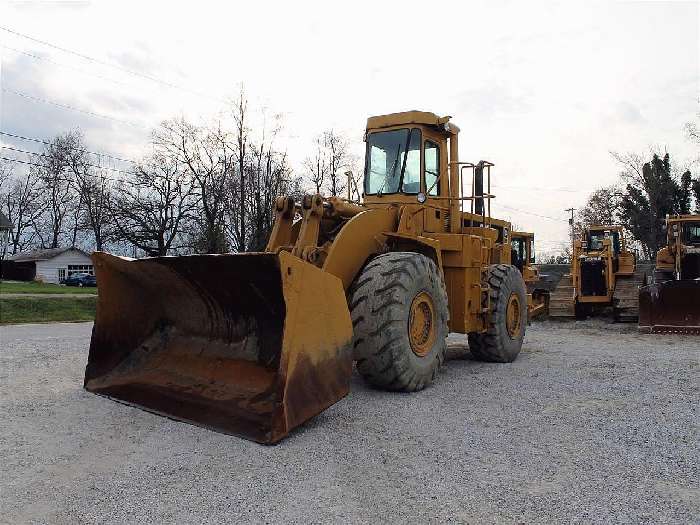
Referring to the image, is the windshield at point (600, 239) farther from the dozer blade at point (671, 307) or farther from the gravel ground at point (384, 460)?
the gravel ground at point (384, 460)

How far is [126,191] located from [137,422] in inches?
1388

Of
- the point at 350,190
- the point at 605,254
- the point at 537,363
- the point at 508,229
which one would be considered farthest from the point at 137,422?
the point at 605,254

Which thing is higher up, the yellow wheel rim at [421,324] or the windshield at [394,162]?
the windshield at [394,162]

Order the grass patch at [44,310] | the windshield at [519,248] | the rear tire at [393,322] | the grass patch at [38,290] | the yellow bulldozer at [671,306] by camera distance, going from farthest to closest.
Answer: the grass patch at [38,290]
the grass patch at [44,310]
the windshield at [519,248]
the yellow bulldozer at [671,306]
the rear tire at [393,322]

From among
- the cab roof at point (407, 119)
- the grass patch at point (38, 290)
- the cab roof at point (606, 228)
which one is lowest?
the grass patch at point (38, 290)

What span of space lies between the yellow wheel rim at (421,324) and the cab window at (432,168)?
1881 millimetres

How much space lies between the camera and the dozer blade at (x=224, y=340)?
4188 millimetres

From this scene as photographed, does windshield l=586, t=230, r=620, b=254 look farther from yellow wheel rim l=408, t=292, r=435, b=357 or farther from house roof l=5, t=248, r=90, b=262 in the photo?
house roof l=5, t=248, r=90, b=262

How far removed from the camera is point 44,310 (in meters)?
18.8

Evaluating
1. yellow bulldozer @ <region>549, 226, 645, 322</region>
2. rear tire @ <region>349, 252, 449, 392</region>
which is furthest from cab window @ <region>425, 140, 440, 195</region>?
yellow bulldozer @ <region>549, 226, 645, 322</region>

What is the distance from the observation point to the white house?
1932 inches

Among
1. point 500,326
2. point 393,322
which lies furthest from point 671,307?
point 393,322

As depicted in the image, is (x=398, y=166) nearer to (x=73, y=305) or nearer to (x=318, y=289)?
(x=318, y=289)

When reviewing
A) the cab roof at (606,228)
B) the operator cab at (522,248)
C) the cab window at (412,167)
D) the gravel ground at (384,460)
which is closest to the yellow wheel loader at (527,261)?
the operator cab at (522,248)
